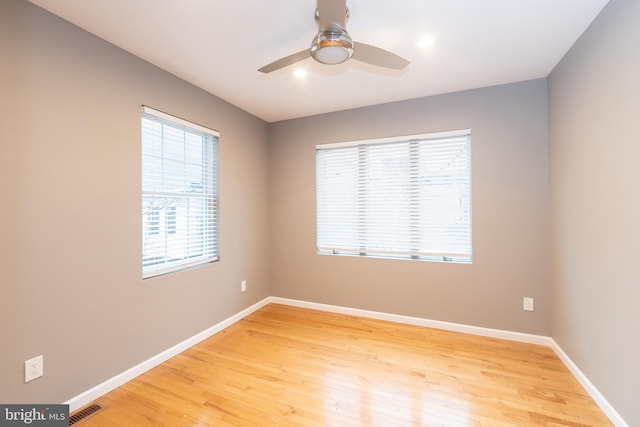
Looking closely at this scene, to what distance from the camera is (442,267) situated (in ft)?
9.91

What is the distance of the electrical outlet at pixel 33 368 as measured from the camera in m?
1.61

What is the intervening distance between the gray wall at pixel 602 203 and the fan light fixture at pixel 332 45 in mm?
1552

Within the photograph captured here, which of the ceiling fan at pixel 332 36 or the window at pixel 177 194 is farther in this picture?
the window at pixel 177 194

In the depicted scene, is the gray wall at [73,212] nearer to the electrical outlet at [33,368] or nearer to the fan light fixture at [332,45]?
the electrical outlet at [33,368]

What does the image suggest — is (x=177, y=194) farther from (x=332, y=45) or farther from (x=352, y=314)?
(x=352, y=314)

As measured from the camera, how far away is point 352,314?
3.45 meters

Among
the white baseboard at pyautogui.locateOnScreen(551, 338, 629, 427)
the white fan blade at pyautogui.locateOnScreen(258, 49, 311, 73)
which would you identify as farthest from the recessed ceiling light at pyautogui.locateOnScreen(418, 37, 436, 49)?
the white baseboard at pyautogui.locateOnScreen(551, 338, 629, 427)

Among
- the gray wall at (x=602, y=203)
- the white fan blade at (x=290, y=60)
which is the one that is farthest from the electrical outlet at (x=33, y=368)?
the gray wall at (x=602, y=203)

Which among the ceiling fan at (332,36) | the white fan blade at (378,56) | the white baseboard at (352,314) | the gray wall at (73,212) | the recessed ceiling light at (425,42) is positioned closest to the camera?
the ceiling fan at (332,36)

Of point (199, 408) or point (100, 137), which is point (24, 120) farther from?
A: point (199, 408)

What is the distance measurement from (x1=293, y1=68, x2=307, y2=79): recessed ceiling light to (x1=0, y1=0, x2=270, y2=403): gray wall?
1.08 m

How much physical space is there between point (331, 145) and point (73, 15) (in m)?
2.53

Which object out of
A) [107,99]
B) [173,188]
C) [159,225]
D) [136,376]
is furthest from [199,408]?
[107,99]

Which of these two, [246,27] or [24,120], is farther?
[246,27]
